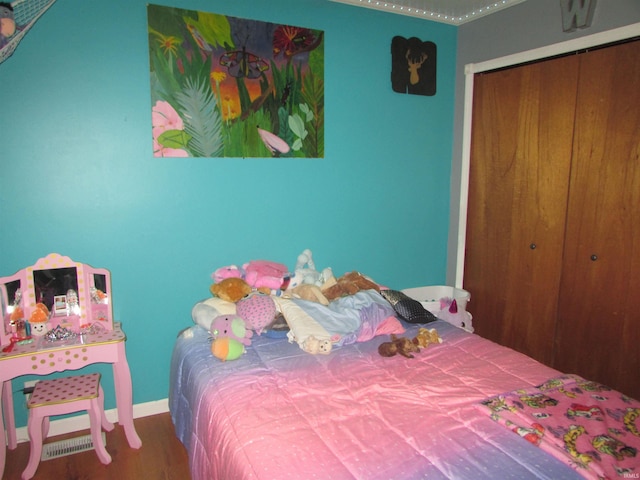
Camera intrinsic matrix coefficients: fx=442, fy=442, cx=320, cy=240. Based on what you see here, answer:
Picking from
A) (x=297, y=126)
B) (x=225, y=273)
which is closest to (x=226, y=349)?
(x=225, y=273)

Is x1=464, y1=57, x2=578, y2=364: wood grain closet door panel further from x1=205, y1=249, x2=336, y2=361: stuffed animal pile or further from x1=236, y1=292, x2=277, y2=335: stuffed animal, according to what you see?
x1=236, y1=292, x2=277, y2=335: stuffed animal

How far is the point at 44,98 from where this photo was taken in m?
2.25

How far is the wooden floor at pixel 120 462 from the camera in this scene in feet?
7.13

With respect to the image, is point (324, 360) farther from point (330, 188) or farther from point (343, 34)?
point (343, 34)

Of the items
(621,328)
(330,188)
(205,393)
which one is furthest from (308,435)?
(621,328)

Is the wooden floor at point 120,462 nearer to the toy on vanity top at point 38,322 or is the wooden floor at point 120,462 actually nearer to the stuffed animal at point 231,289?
the toy on vanity top at point 38,322

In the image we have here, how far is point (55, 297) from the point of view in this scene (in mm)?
2336

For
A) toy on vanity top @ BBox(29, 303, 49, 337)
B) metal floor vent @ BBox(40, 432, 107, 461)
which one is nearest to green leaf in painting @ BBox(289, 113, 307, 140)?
A: toy on vanity top @ BBox(29, 303, 49, 337)

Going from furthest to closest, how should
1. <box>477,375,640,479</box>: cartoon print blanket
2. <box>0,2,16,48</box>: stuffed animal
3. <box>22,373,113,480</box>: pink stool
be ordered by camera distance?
<box>22,373,113,480</box>: pink stool, <box>0,2,16,48</box>: stuffed animal, <box>477,375,640,479</box>: cartoon print blanket

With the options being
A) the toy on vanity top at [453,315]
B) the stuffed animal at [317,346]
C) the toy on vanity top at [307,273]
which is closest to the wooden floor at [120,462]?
the stuffed animal at [317,346]

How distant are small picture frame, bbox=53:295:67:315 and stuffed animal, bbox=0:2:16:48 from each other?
1.22m

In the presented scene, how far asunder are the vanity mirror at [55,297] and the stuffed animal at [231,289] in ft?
1.92

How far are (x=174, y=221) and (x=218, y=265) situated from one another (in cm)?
38

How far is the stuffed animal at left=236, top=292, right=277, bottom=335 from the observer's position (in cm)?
240
